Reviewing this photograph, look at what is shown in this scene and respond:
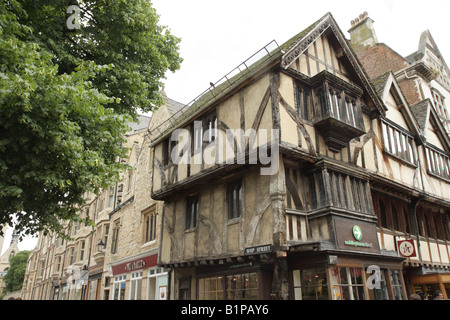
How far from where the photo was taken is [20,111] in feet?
21.5

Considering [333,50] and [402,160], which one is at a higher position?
[333,50]

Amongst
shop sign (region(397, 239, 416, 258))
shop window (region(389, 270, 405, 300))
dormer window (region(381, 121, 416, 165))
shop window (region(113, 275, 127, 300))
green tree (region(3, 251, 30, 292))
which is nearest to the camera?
shop window (region(389, 270, 405, 300))

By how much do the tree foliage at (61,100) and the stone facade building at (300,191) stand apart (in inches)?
129

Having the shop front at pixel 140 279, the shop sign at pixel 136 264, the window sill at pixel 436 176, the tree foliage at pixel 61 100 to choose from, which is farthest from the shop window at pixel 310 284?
the window sill at pixel 436 176

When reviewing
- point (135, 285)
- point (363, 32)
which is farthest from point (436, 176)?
point (135, 285)

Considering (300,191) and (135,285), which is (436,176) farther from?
(135,285)

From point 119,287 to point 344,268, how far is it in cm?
1254

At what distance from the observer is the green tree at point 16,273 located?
200 feet

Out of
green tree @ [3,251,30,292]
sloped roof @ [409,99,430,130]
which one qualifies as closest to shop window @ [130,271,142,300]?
sloped roof @ [409,99,430,130]

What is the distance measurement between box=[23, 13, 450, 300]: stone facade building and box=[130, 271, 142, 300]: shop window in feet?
0.30

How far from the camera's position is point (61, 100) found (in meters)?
6.77

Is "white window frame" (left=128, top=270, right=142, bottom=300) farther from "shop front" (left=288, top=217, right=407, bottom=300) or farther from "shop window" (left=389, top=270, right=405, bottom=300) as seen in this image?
"shop window" (left=389, top=270, right=405, bottom=300)

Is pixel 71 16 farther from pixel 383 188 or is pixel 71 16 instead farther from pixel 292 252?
pixel 383 188

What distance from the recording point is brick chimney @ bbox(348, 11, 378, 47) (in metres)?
20.7
